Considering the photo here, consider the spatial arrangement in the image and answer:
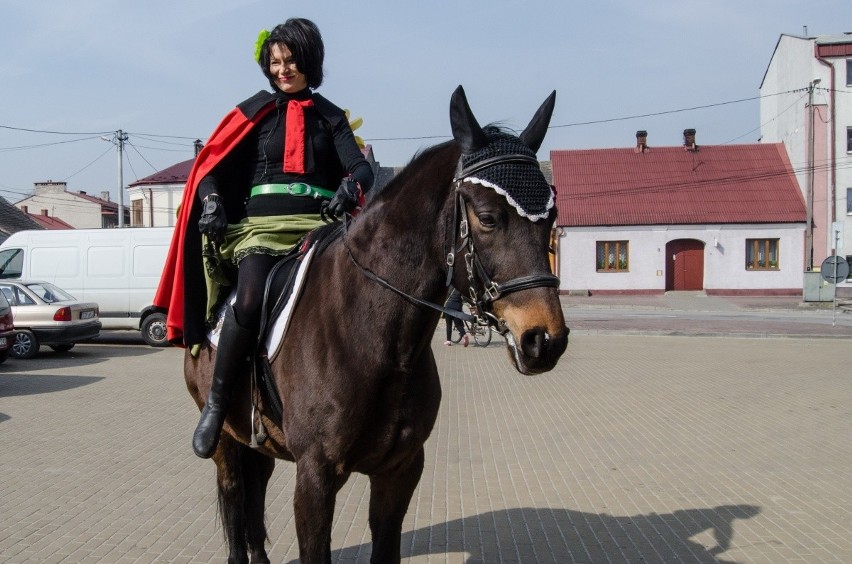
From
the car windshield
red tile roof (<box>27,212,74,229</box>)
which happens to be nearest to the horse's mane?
the car windshield

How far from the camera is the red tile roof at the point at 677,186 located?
40.1 meters

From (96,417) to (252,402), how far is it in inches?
295

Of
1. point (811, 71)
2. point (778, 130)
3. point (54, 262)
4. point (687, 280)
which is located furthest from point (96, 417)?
point (778, 130)

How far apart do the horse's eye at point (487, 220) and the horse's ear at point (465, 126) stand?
248mm

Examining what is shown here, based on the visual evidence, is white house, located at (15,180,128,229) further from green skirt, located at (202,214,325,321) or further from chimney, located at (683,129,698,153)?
green skirt, located at (202,214,325,321)

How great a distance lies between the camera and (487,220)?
2.55 metres

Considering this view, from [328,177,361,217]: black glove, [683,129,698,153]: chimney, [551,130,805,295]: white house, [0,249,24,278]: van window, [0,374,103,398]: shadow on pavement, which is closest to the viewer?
[328,177,361,217]: black glove

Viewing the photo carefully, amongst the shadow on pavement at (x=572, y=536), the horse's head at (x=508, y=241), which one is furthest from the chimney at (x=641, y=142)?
the horse's head at (x=508, y=241)

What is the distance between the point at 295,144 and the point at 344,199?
48cm

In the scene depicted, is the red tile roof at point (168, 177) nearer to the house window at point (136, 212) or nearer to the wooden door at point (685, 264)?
the house window at point (136, 212)

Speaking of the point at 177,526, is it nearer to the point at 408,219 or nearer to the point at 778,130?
the point at 408,219

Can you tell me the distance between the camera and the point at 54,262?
1911 cm

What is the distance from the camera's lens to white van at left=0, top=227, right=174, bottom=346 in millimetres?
18375

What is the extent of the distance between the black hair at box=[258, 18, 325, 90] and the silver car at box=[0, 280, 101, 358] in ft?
48.1
